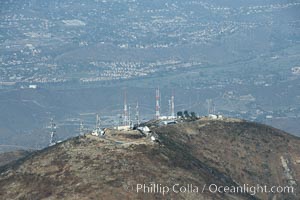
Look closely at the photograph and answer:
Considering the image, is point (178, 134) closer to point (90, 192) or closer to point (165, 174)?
point (165, 174)

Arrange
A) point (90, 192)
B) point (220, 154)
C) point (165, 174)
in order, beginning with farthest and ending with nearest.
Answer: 1. point (220, 154)
2. point (165, 174)
3. point (90, 192)

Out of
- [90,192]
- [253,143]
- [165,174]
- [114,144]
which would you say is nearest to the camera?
[90,192]

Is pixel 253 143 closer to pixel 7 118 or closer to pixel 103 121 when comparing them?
pixel 103 121

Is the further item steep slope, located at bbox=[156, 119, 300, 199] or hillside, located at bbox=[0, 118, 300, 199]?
steep slope, located at bbox=[156, 119, 300, 199]

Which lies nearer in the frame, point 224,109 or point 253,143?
point 253,143

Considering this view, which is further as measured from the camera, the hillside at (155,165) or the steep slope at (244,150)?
the steep slope at (244,150)

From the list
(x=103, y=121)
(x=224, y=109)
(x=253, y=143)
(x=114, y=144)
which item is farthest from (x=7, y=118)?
(x=114, y=144)

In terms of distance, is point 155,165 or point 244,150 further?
point 244,150
